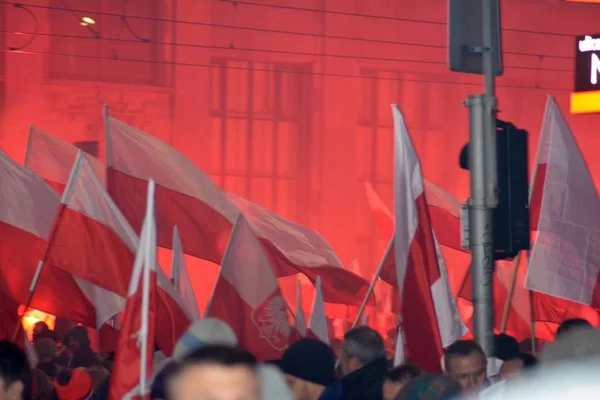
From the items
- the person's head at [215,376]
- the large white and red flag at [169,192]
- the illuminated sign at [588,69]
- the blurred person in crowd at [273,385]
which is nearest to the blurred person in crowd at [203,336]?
the blurred person in crowd at [273,385]

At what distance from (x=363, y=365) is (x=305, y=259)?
8.01 metres

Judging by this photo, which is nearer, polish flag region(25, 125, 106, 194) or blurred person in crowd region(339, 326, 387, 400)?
blurred person in crowd region(339, 326, 387, 400)

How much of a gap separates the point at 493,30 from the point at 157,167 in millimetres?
4691

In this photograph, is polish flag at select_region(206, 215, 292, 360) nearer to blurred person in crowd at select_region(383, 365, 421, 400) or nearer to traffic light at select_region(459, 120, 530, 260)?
traffic light at select_region(459, 120, 530, 260)

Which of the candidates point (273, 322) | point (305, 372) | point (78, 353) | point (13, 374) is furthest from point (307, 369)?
point (78, 353)

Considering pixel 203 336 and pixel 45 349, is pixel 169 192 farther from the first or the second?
pixel 203 336

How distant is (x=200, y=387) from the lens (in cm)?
247

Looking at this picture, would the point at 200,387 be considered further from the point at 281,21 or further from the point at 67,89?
the point at 281,21

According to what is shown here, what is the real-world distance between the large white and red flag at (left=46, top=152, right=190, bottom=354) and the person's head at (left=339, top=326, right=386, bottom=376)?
260 cm

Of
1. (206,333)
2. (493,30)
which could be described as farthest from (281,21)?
(206,333)

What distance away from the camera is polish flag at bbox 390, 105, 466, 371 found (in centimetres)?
742

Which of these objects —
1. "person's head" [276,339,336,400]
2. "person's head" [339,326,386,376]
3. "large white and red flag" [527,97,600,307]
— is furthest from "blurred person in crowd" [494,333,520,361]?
"person's head" [276,339,336,400]

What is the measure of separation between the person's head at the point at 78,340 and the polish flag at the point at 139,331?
388 cm

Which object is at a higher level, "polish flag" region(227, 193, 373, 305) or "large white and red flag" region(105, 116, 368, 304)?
"large white and red flag" region(105, 116, 368, 304)
